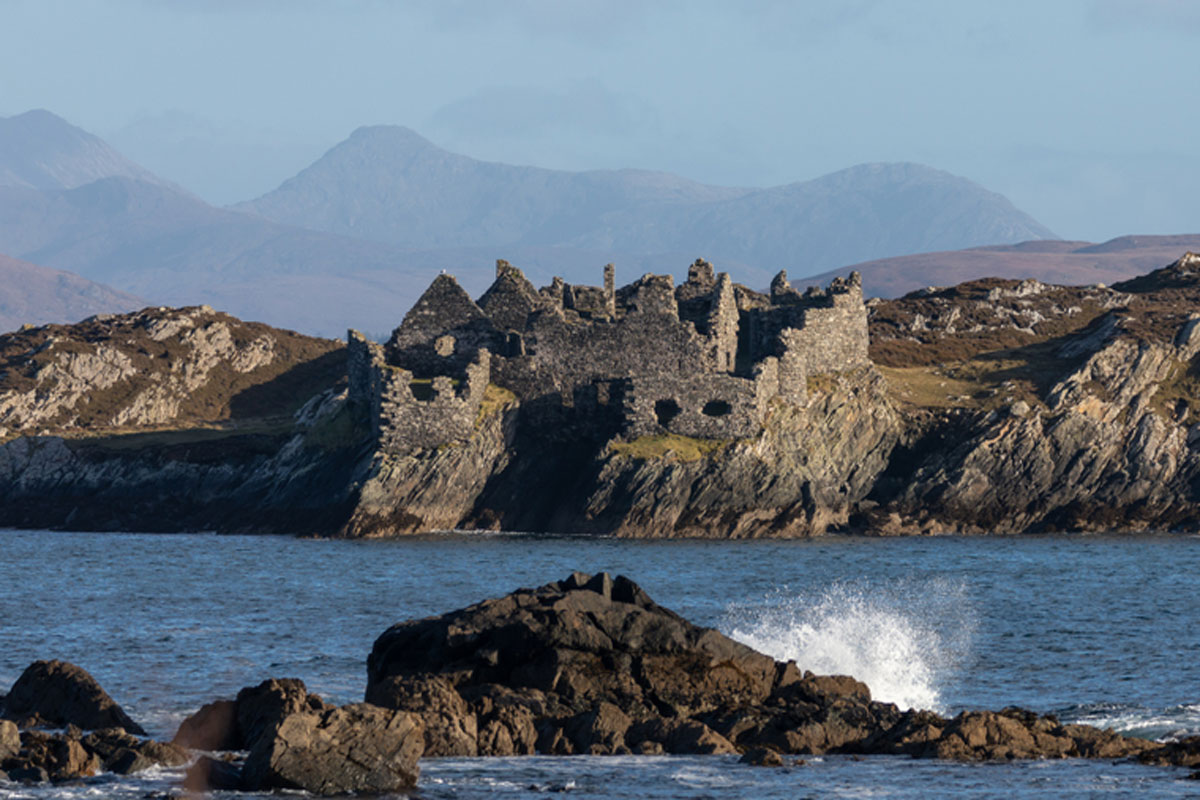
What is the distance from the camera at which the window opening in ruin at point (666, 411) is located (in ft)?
226

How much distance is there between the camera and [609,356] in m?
71.0

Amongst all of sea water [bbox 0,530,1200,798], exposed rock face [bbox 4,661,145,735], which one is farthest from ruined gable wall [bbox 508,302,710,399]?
exposed rock face [bbox 4,661,145,735]

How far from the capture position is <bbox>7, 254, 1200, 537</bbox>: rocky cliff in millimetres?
66750

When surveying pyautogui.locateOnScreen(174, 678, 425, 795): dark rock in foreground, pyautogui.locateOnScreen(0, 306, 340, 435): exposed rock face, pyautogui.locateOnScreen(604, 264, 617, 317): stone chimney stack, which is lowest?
pyautogui.locateOnScreen(174, 678, 425, 795): dark rock in foreground

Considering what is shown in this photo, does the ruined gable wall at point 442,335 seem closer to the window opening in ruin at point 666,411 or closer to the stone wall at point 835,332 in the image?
the window opening in ruin at point 666,411

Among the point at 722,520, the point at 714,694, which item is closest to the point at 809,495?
the point at 722,520

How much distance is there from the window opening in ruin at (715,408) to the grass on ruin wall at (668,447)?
1277 millimetres

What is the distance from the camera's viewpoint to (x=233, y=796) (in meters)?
24.0

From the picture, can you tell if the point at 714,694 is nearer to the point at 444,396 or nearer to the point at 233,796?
the point at 233,796

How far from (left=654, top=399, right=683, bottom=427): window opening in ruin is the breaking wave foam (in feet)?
65.2

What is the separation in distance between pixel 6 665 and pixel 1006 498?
44921 millimetres

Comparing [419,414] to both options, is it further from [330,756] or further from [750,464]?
[330,756]

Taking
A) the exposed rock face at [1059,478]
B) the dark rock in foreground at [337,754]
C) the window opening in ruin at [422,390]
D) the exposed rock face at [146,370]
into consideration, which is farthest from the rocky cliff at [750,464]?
the dark rock in foreground at [337,754]

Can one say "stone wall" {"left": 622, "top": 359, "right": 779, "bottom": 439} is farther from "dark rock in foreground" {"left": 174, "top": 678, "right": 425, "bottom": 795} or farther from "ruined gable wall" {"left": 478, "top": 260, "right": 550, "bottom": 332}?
"dark rock in foreground" {"left": 174, "top": 678, "right": 425, "bottom": 795}
